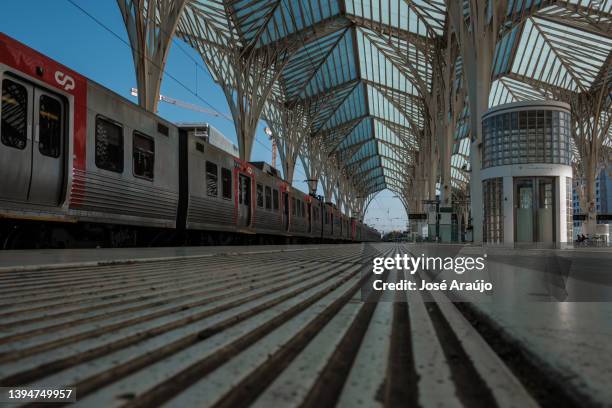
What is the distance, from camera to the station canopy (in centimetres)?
2517

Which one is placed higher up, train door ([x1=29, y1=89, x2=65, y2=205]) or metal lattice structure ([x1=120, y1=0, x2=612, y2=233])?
metal lattice structure ([x1=120, y1=0, x2=612, y2=233])

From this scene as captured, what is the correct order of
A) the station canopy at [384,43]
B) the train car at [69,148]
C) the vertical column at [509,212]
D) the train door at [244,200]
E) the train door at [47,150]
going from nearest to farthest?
the train car at [69,148] → the train door at [47,150] → the train door at [244,200] → the vertical column at [509,212] → the station canopy at [384,43]

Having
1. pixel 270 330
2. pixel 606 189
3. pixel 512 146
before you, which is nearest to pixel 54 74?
pixel 270 330

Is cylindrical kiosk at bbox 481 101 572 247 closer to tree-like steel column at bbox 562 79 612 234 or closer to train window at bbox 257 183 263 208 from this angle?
train window at bbox 257 183 263 208

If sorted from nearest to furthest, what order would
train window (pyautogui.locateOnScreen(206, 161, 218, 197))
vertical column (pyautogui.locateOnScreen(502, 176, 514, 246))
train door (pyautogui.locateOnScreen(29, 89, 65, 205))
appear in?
train door (pyautogui.locateOnScreen(29, 89, 65, 205)), train window (pyautogui.locateOnScreen(206, 161, 218, 197)), vertical column (pyautogui.locateOnScreen(502, 176, 514, 246))

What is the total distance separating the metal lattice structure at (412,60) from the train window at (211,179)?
8.93 meters

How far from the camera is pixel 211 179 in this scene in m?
11.0

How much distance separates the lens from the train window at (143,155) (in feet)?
26.3

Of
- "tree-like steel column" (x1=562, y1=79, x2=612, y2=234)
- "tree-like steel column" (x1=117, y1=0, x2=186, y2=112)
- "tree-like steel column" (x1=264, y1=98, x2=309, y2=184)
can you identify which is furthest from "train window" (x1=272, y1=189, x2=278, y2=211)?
"tree-like steel column" (x1=562, y1=79, x2=612, y2=234)

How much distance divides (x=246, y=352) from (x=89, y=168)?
6.70 metres

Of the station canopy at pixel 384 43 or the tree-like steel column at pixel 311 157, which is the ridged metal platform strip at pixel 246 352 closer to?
the station canopy at pixel 384 43

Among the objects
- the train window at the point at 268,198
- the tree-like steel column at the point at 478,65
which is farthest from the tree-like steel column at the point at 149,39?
the tree-like steel column at the point at 478,65

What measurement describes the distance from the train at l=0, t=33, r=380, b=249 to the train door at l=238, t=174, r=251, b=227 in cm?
120

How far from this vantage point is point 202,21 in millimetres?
26203
